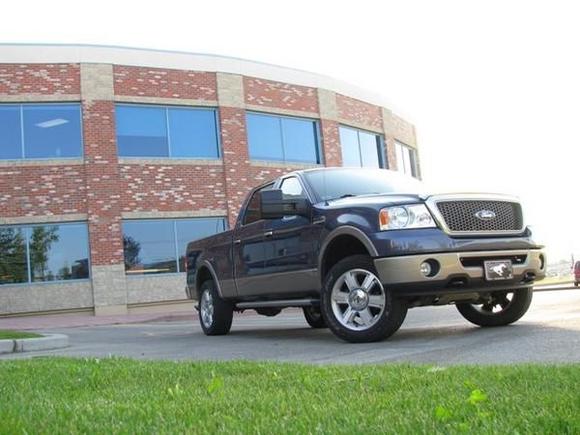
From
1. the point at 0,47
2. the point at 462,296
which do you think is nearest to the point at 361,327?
the point at 462,296

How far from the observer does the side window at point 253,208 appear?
28.5 feet

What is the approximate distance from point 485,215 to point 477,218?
0.11 metres

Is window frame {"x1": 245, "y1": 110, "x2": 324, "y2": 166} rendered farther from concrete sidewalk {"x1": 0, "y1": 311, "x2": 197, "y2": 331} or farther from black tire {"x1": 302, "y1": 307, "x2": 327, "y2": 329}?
black tire {"x1": 302, "y1": 307, "x2": 327, "y2": 329}

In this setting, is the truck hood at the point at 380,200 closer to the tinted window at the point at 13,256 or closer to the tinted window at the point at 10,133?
the tinted window at the point at 13,256

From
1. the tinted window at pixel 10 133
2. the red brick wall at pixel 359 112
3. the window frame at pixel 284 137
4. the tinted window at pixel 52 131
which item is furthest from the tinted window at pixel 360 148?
the tinted window at pixel 10 133

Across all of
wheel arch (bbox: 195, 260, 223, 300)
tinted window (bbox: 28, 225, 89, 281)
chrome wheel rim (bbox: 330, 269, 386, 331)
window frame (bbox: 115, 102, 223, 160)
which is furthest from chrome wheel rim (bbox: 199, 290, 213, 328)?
window frame (bbox: 115, 102, 223, 160)

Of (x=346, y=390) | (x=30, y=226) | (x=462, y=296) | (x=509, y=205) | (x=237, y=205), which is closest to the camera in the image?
(x=346, y=390)

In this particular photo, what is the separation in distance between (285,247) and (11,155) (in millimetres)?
14094

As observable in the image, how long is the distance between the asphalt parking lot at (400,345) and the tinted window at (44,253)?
9923 mm

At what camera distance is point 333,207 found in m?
7.10

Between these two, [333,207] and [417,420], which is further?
[333,207]

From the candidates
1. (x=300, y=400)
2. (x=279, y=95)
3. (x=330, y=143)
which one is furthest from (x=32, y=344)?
(x=330, y=143)

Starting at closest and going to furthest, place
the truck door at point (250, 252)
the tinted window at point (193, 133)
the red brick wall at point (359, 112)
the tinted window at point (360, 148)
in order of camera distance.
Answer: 1. the truck door at point (250, 252)
2. the tinted window at point (193, 133)
3. the red brick wall at point (359, 112)
4. the tinted window at point (360, 148)

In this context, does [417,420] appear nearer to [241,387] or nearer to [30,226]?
[241,387]
